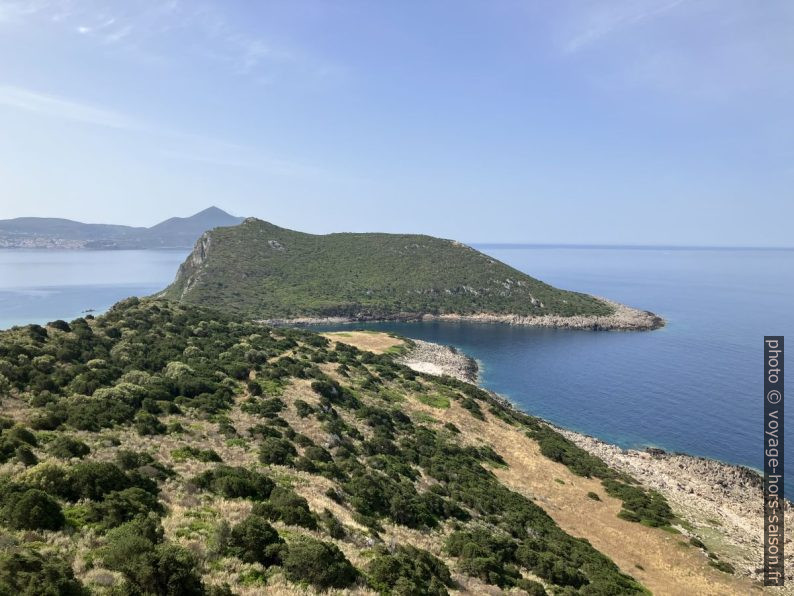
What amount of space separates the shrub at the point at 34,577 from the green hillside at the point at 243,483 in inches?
1.6

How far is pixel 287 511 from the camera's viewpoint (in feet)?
61.4

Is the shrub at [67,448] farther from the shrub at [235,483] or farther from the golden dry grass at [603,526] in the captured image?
the golden dry grass at [603,526]

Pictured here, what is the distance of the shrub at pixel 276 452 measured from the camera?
2667cm

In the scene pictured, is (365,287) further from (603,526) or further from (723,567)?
(723,567)

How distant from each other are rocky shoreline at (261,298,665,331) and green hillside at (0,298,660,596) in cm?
9342

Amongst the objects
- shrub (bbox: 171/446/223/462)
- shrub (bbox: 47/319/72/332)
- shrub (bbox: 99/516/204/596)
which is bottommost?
shrub (bbox: 171/446/223/462)

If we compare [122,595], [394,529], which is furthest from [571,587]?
[122,595]

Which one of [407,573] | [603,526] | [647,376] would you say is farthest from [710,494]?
[647,376]

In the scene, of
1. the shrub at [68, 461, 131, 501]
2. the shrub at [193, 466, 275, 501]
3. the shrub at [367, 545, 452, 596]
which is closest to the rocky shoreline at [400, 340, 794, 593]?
the shrub at [367, 545, 452, 596]

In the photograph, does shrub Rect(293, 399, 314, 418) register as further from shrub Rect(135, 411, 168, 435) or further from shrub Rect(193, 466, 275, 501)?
shrub Rect(193, 466, 275, 501)

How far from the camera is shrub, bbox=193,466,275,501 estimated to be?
65.3 ft

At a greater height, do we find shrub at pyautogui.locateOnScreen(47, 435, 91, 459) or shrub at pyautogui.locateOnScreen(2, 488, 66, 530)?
shrub at pyautogui.locateOnScreen(2, 488, 66, 530)

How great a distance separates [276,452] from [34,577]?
17326mm

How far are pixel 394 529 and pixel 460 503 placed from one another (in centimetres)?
920
